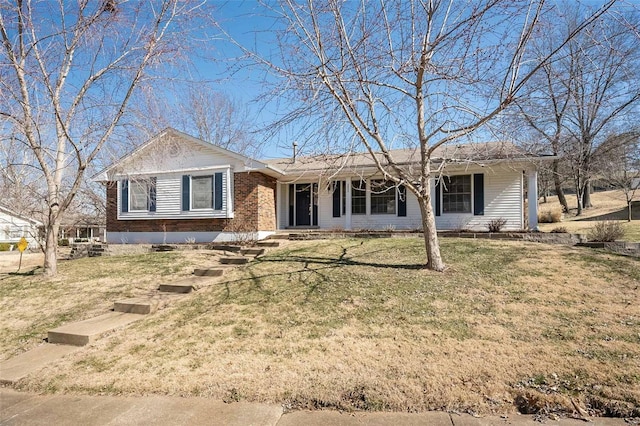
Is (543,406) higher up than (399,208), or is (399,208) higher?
(399,208)

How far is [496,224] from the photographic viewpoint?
1231 centimetres

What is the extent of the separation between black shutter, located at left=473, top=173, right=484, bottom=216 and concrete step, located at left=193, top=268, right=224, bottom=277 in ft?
28.9

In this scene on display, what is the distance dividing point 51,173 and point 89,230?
107 ft

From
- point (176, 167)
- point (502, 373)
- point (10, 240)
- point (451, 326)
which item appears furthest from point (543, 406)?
point (10, 240)

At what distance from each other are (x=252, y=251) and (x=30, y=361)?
630 centimetres

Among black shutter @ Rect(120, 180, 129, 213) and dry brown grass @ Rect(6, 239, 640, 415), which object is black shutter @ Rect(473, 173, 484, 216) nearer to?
dry brown grass @ Rect(6, 239, 640, 415)

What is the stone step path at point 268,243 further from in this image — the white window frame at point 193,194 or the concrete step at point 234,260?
the white window frame at point 193,194

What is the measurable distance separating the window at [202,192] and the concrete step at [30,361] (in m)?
8.87

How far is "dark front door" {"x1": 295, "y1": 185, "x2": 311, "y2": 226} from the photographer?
16.1 m

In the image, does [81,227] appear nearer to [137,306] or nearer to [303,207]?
[303,207]

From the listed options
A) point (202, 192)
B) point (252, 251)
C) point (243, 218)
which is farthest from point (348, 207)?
point (202, 192)

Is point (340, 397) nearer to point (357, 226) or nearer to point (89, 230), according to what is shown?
point (357, 226)

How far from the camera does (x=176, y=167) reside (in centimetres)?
1445

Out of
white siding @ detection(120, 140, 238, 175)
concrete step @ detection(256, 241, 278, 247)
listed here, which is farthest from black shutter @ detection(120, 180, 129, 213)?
concrete step @ detection(256, 241, 278, 247)
